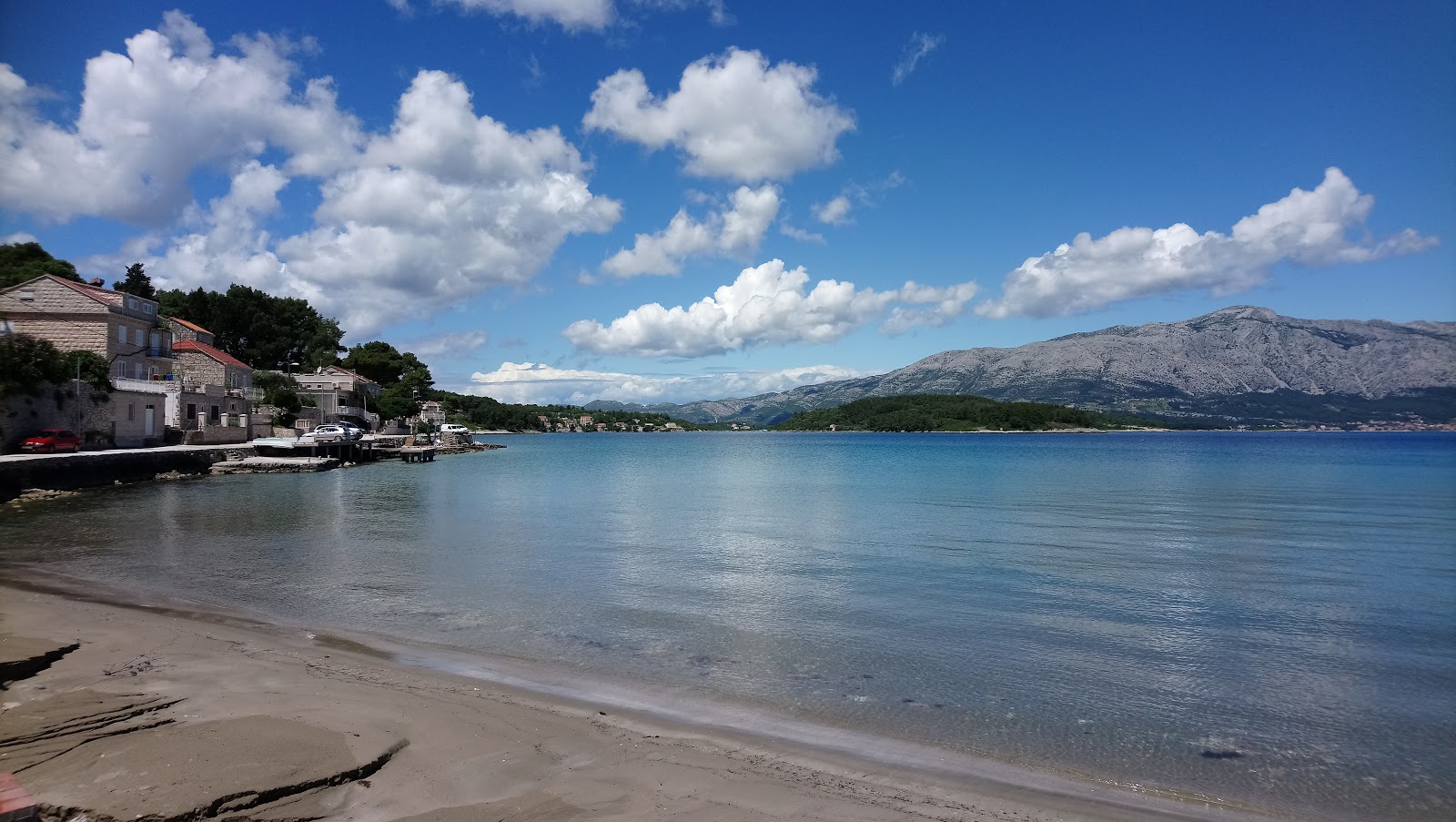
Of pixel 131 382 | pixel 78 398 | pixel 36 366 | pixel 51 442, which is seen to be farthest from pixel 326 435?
pixel 36 366

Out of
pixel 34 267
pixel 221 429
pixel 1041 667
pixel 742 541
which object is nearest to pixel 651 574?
pixel 742 541

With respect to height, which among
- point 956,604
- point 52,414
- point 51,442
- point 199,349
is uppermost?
point 199,349

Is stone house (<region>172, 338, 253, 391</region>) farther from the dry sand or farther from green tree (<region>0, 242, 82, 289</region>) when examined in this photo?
the dry sand

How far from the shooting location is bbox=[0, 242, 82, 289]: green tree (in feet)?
139

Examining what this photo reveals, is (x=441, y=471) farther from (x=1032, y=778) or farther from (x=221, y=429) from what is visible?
(x=1032, y=778)

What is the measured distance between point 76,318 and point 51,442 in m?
13.5

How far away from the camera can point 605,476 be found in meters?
53.0

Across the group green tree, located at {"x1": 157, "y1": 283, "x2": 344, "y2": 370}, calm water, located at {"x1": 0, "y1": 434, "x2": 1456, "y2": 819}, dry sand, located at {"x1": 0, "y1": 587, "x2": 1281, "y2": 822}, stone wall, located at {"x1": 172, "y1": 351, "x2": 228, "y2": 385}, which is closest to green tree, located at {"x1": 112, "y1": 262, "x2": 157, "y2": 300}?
green tree, located at {"x1": 157, "y1": 283, "x2": 344, "y2": 370}

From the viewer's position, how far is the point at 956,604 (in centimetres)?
1370

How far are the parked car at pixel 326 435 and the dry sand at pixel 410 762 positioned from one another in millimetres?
52832

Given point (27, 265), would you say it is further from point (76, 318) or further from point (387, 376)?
point (387, 376)

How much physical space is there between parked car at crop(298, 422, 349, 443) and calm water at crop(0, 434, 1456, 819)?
24.8 m

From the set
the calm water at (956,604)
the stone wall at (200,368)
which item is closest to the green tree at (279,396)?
the stone wall at (200,368)

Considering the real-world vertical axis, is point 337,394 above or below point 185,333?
below
